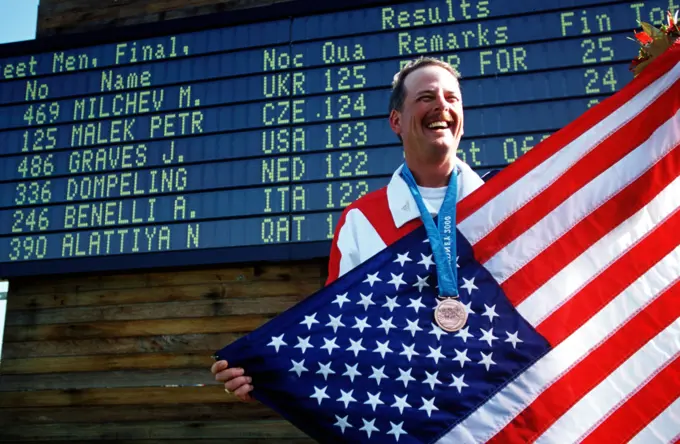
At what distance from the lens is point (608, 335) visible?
6.26ft

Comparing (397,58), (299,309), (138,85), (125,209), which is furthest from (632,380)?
(138,85)

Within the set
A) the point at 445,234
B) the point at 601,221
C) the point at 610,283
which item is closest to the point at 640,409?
the point at 610,283

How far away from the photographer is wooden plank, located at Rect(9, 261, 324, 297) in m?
5.75

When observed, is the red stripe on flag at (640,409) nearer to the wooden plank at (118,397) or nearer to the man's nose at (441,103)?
the man's nose at (441,103)

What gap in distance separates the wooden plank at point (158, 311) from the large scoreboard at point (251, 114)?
1.31ft

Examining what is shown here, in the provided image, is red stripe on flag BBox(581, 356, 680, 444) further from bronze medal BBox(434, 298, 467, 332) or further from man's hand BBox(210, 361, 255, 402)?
man's hand BBox(210, 361, 255, 402)

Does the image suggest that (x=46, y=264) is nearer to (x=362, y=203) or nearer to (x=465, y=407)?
(x=362, y=203)

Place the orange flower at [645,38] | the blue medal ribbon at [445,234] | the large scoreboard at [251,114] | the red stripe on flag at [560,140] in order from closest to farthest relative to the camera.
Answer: the blue medal ribbon at [445,234] < the red stripe on flag at [560,140] < the orange flower at [645,38] < the large scoreboard at [251,114]

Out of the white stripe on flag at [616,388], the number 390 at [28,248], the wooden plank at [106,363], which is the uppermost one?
the number 390 at [28,248]

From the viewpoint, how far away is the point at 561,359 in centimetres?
186

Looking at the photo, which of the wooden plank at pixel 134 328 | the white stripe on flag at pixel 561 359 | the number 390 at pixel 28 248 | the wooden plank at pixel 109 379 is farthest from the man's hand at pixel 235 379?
the number 390 at pixel 28 248

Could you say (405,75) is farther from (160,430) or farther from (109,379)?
(109,379)

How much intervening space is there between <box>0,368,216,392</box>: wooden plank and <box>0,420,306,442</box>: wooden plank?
0.32 m

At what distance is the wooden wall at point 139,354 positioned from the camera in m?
5.70
